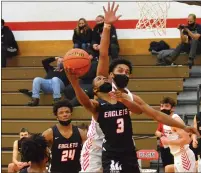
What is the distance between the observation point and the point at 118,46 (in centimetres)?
1277

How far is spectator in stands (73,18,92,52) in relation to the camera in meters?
12.5

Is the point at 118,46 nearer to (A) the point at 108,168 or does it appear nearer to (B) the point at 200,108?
(B) the point at 200,108

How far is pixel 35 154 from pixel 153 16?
8278 millimetres

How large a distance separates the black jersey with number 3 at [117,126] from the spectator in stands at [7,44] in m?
7.35

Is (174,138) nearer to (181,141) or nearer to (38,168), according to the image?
(181,141)

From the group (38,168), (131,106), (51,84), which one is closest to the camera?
(38,168)

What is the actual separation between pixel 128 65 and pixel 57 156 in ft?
4.58

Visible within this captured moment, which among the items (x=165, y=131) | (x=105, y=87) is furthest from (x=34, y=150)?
(x=165, y=131)

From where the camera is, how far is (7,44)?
13484mm

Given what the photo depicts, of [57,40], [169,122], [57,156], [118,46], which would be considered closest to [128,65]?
[169,122]

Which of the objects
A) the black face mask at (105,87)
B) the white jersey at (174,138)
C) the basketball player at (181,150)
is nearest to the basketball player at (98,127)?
the black face mask at (105,87)

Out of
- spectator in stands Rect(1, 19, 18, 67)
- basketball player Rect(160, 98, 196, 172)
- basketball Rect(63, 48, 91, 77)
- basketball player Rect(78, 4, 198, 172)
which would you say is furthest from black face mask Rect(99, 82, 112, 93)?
spectator in stands Rect(1, 19, 18, 67)

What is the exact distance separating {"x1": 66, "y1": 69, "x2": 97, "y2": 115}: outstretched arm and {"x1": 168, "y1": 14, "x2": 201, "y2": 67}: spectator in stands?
6296 mm

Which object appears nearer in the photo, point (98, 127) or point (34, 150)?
point (34, 150)
